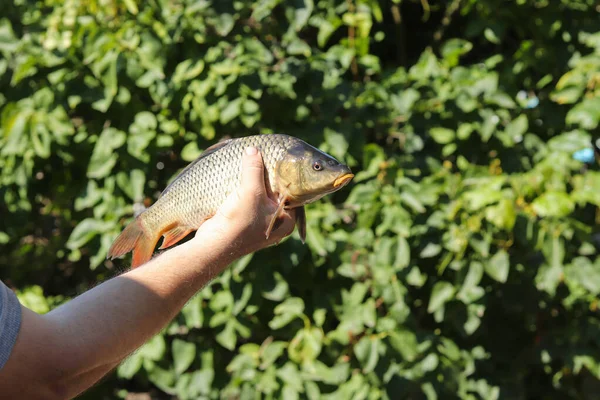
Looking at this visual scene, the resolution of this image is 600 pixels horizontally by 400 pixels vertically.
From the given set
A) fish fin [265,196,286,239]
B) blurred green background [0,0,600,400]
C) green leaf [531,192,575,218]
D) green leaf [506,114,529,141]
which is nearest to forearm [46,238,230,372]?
fish fin [265,196,286,239]

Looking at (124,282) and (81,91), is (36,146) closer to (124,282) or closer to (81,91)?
(81,91)

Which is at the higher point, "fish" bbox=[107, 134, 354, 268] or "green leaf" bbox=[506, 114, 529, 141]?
"fish" bbox=[107, 134, 354, 268]

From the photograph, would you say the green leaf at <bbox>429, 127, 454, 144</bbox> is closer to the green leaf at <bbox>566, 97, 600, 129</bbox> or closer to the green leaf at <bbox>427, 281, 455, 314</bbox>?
the green leaf at <bbox>566, 97, 600, 129</bbox>

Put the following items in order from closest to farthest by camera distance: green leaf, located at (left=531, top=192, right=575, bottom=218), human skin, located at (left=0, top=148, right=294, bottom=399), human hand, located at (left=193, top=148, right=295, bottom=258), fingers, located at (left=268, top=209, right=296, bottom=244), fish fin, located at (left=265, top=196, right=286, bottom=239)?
human skin, located at (left=0, top=148, right=294, bottom=399) < human hand, located at (left=193, top=148, right=295, bottom=258) < fish fin, located at (left=265, top=196, right=286, bottom=239) < fingers, located at (left=268, top=209, right=296, bottom=244) < green leaf, located at (left=531, top=192, right=575, bottom=218)

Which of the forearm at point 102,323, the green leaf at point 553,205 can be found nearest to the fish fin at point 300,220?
the forearm at point 102,323

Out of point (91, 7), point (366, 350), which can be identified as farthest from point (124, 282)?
point (91, 7)

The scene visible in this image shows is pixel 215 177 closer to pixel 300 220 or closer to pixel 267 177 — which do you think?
pixel 267 177

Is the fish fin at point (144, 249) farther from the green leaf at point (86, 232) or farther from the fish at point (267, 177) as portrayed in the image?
the green leaf at point (86, 232)

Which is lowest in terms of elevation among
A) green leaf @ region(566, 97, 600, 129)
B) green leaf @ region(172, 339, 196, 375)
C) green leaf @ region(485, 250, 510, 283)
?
green leaf @ region(172, 339, 196, 375)
